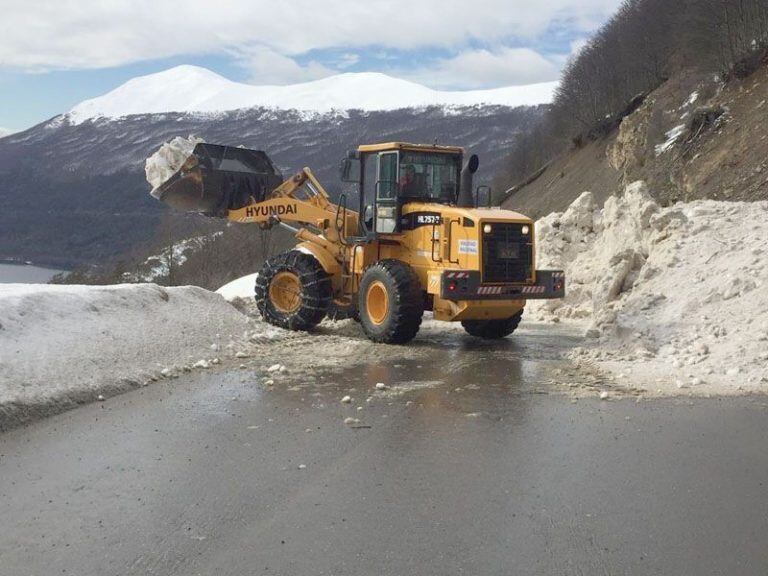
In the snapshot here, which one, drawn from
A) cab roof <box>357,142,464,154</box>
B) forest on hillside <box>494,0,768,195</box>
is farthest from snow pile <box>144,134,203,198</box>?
forest on hillside <box>494,0,768,195</box>

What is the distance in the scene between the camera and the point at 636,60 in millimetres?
49562

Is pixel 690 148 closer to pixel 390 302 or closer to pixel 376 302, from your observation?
pixel 376 302

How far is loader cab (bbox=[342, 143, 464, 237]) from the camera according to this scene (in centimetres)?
1315

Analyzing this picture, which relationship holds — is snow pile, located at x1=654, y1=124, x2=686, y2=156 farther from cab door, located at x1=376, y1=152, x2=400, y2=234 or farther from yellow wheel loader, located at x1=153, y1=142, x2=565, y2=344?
cab door, located at x1=376, y1=152, x2=400, y2=234

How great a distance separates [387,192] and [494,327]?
2795 millimetres

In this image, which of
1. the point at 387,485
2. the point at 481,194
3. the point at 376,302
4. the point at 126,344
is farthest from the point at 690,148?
the point at 387,485

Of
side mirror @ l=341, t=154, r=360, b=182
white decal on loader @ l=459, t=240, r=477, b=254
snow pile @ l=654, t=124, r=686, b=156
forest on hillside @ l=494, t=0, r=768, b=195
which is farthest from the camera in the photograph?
forest on hillside @ l=494, t=0, r=768, b=195

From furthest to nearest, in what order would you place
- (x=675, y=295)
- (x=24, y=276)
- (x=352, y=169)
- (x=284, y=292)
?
(x=24, y=276) < (x=284, y=292) < (x=352, y=169) < (x=675, y=295)

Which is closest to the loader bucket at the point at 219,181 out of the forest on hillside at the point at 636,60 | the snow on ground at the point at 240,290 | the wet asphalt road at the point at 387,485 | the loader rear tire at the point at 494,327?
the snow on ground at the point at 240,290

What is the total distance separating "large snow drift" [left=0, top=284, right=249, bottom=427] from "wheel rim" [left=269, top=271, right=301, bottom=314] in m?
1.78

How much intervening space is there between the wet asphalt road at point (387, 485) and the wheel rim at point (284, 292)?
548cm

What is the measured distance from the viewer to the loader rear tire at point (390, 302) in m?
12.3

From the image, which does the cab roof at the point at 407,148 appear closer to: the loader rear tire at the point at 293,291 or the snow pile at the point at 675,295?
the loader rear tire at the point at 293,291

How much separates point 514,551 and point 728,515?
157 cm
